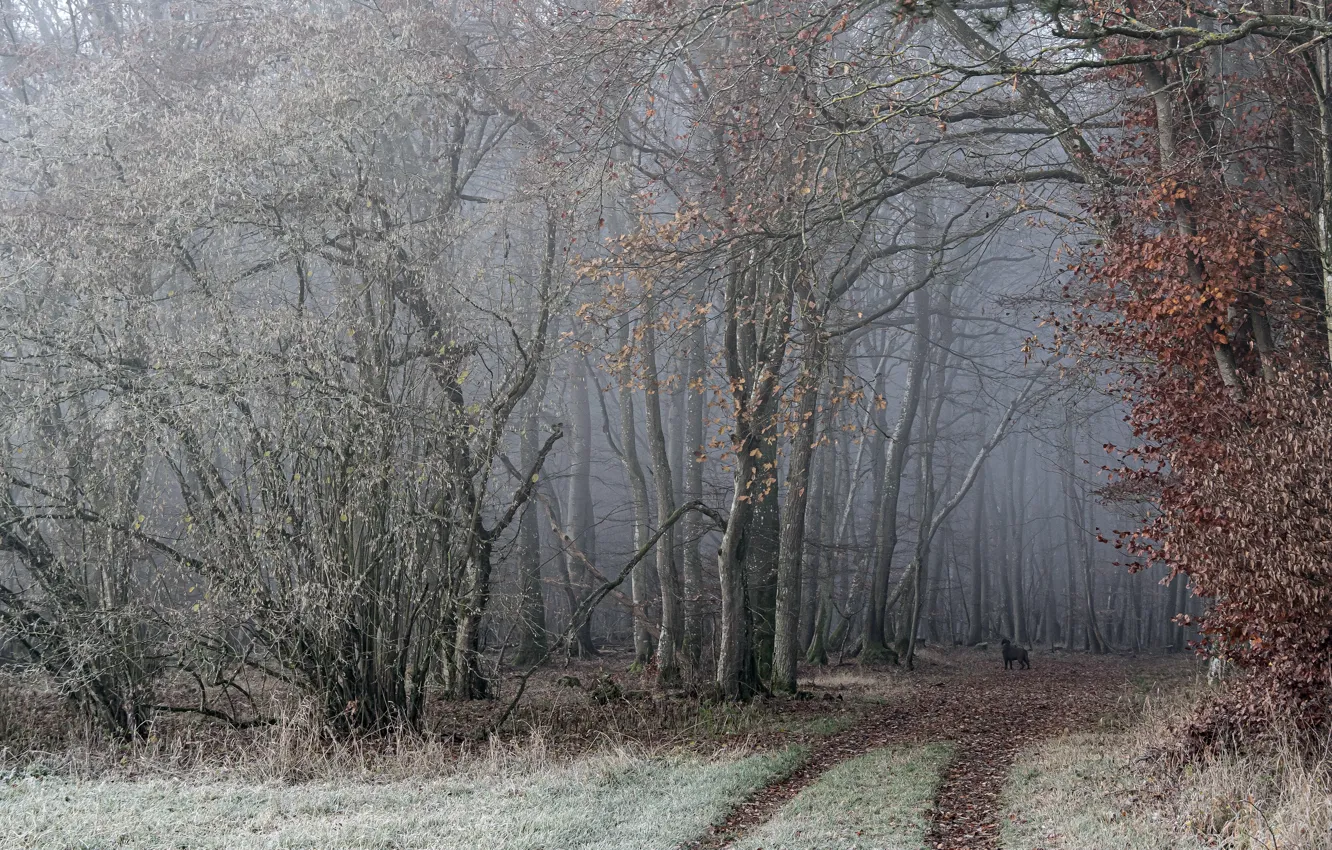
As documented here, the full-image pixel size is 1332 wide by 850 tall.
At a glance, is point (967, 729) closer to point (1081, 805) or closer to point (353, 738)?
point (1081, 805)

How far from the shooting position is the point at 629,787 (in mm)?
7523

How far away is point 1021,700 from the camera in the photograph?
1468 cm

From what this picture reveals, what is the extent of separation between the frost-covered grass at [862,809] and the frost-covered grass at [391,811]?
1.58 ft

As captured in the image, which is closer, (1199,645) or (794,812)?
(794,812)

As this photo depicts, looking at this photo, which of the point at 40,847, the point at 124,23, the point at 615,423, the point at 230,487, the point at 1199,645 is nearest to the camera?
the point at 40,847

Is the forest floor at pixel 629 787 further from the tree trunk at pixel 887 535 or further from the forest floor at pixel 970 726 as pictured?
the tree trunk at pixel 887 535

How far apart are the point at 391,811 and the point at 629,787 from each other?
1.74m

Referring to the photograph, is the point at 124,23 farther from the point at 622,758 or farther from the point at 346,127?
the point at 622,758

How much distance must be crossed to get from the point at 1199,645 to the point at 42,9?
954 inches

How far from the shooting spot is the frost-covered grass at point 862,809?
6047mm

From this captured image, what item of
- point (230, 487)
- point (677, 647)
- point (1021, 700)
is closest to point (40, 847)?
point (230, 487)

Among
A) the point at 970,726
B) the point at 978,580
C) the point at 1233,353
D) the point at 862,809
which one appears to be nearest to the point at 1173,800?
the point at 862,809

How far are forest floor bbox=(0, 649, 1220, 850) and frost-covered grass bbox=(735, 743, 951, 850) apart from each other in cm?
2

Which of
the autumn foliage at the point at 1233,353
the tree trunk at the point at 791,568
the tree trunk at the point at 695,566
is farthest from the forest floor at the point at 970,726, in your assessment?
the autumn foliage at the point at 1233,353
